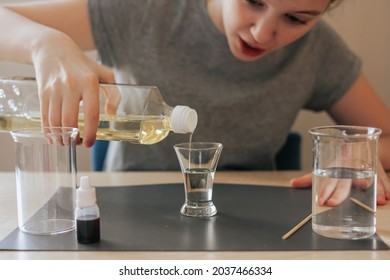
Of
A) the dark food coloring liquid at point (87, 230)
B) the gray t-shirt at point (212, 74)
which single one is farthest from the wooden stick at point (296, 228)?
the gray t-shirt at point (212, 74)

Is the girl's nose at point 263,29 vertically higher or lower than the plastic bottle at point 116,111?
higher

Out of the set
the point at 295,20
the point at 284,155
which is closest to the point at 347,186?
the point at 295,20

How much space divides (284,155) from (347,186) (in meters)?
0.92

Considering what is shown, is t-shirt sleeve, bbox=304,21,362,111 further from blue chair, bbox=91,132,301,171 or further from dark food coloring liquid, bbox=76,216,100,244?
dark food coloring liquid, bbox=76,216,100,244

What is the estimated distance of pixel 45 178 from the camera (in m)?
0.96

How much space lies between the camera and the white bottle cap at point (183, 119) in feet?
3.19

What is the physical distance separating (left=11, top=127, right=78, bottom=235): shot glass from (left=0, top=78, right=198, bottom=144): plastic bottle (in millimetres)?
148

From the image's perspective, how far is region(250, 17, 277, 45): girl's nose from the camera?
1215 millimetres

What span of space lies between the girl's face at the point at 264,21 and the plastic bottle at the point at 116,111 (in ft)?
0.81

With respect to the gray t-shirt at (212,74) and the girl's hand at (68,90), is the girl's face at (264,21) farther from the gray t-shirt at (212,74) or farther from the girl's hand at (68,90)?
the girl's hand at (68,90)

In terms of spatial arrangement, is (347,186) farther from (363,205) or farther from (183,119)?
(183,119)

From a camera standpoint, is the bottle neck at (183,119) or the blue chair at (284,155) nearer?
the bottle neck at (183,119)

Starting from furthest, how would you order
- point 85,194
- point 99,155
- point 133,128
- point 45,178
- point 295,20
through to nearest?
point 99,155 → point 295,20 → point 133,128 → point 45,178 → point 85,194
